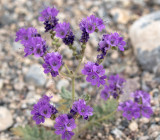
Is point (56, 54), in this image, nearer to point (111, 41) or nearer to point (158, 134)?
point (111, 41)

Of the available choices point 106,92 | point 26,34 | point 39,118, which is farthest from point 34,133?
point 26,34

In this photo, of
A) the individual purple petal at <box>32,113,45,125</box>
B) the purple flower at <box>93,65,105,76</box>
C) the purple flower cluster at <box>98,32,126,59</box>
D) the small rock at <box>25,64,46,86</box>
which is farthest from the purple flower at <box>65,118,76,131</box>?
the small rock at <box>25,64,46,86</box>

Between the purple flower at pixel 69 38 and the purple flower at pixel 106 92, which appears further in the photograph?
the purple flower at pixel 106 92

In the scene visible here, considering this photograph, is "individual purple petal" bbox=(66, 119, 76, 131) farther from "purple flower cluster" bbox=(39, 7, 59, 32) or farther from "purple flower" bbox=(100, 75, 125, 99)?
"purple flower cluster" bbox=(39, 7, 59, 32)

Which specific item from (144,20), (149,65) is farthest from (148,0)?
(149,65)

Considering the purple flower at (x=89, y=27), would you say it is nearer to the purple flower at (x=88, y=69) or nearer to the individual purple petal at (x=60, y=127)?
the purple flower at (x=88, y=69)

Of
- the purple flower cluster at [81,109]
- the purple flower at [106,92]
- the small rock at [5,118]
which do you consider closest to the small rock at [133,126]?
the purple flower at [106,92]
